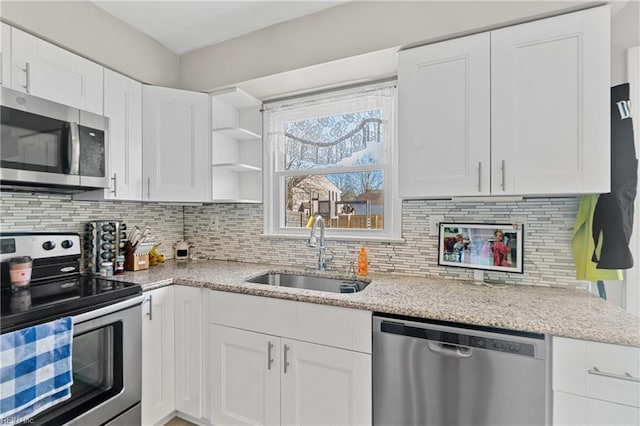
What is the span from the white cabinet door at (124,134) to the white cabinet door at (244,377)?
3.50 feet

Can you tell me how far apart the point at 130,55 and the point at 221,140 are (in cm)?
77

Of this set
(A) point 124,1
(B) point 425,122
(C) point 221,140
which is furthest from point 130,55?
(B) point 425,122

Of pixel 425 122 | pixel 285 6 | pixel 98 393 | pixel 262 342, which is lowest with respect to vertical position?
pixel 98 393

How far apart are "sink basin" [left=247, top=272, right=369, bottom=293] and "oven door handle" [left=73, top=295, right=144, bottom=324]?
1.98 ft

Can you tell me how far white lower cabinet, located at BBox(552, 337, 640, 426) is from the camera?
98 cm

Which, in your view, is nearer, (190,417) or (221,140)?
(190,417)

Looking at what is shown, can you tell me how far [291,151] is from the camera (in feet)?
7.77

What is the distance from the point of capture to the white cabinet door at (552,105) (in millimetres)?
1296

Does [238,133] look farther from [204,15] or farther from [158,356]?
[158,356]

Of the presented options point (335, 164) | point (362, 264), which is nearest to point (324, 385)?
point (362, 264)

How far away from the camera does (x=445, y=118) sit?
1.53 m

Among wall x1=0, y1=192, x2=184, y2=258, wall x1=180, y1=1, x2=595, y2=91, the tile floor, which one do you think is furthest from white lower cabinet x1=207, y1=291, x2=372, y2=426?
wall x1=180, y1=1, x2=595, y2=91

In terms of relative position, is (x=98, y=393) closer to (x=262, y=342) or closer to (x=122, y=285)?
(x=122, y=285)

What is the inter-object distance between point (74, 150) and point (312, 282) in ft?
5.03
